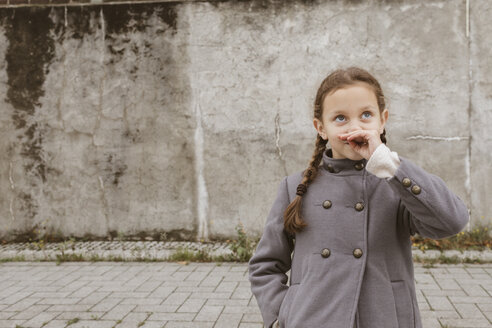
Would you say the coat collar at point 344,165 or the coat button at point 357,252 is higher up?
the coat collar at point 344,165

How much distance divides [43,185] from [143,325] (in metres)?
3.41

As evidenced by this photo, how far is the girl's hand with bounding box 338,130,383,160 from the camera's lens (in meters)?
1.42

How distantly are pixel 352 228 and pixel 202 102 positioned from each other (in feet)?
Result: 15.0

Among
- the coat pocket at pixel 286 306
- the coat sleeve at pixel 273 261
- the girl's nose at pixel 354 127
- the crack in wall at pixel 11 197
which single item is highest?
the girl's nose at pixel 354 127

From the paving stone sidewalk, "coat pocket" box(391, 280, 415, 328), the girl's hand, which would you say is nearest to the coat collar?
the girl's hand

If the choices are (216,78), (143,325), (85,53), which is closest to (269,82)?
(216,78)

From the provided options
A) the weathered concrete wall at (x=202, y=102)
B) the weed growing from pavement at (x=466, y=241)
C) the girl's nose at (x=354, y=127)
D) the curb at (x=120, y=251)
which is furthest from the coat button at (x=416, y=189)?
the weathered concrete wall at (x=202, y=102)

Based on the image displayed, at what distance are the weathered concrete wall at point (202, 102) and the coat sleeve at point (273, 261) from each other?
407 cm

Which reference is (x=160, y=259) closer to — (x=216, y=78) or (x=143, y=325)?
(x=143, y=325)

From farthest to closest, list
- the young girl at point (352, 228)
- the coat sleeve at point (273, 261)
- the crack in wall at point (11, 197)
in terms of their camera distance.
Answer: the crack in wall at point (11, 197)
the coat sleeve at point (273, 261)
the young girl at point (352, 228)

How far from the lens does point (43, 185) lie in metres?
6.22

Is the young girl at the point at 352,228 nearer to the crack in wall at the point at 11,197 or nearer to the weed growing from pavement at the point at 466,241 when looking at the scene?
the weed growing from pavement at the point at 466,241

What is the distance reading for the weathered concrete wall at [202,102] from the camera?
5.52m

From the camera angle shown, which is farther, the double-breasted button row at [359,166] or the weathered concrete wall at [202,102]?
the weathered concrete wall at [202,102]
